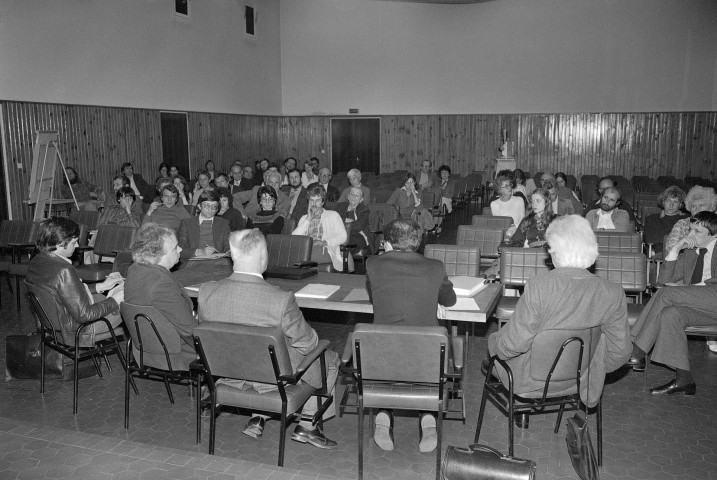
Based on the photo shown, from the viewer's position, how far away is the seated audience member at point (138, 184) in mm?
12523

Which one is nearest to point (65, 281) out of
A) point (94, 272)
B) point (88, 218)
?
point (94, 272)

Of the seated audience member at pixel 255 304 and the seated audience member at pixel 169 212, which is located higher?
the seated audience member at pixel 169 212

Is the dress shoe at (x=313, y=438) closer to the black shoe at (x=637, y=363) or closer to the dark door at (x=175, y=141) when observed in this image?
the black shoe at (x=637, y=363)

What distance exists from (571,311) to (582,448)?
0.69m

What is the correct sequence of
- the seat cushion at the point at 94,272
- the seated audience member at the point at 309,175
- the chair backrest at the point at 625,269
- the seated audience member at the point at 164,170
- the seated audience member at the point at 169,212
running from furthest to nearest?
the seated audience member at the point at 309,175
the seated audience member at the point at 164,170
the seated audience member at the point at 169,212
the seat cushion at the point at 94,272
the chair backrest at the point at 625,269

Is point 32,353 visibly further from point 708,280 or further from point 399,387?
point 708,280

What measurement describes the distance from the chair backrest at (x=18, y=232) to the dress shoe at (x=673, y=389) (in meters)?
6.25

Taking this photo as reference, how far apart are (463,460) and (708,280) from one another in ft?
9.92

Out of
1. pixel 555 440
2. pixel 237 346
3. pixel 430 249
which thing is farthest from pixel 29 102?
pixel 555 440

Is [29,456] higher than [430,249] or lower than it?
lower

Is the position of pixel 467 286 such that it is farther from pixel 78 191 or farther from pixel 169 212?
pixel 78 191

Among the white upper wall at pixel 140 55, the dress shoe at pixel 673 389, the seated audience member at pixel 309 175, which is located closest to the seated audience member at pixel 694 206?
the dress shoe at pixel 673 389

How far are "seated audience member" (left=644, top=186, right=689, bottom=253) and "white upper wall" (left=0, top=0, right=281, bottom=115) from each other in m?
9.69

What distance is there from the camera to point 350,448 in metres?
3.90
